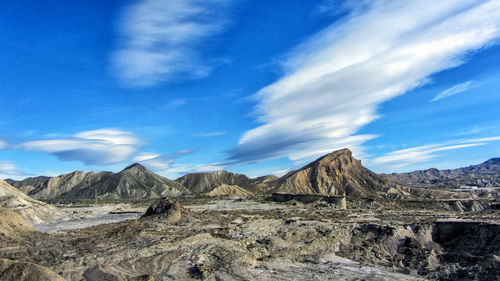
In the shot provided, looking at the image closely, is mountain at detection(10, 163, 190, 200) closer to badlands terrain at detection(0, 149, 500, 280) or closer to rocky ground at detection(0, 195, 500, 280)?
badlands terrain at detection(0, 149, 500, 280)

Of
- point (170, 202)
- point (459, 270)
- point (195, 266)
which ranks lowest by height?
point (459, 270)

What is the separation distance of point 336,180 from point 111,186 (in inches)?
2791

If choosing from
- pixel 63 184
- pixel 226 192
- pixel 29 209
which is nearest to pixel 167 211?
pixel 29 209

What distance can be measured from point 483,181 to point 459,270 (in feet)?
551

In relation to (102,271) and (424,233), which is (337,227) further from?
(102,271)

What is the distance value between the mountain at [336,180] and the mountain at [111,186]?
3873 centimetres

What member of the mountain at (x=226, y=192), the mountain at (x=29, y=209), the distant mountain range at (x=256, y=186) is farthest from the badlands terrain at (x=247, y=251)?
the distant mountain range at (x=256, y=186)

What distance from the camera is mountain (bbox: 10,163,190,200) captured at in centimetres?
9938

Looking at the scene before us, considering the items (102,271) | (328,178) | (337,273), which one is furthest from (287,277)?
(328,178)

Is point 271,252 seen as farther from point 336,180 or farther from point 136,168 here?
point 136,168

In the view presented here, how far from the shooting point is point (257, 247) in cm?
1975

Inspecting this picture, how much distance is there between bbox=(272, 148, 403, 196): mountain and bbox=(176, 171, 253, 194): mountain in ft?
121

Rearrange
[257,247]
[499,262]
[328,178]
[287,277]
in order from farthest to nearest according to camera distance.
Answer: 1. [328,178]
2. [257,247]
3. [499,262]
4. [287,277]

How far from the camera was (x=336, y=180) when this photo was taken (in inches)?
3878
